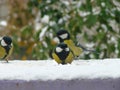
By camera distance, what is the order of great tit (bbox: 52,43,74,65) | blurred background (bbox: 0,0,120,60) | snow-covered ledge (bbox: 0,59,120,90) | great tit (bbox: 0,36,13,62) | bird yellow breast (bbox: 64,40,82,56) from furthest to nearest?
blurred background (bbox: 0,0,120,60) < bird yellow breast (bbox: 64,40,82,56) < great tit (bbox: 0,36,13,62) < great tit (bbox: 52,43,74,65) < snow-covered ledge (bbox: 0,59,120,90)

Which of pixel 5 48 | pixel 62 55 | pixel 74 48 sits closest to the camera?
pixel 62 55

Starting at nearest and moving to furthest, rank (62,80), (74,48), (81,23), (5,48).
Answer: (62,80) → (5,48) → (74,48) → (81,23)

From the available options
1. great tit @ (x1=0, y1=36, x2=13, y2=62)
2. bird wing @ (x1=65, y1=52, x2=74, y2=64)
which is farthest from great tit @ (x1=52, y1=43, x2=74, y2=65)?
great tit @ (x1=0, y1=36, x2=13, y2=62)

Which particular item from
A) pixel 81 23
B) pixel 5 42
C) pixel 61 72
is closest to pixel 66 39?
pixel 5 42

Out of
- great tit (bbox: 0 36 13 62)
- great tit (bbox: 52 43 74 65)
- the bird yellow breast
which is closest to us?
great tit (bbox: 52 43 74 65)

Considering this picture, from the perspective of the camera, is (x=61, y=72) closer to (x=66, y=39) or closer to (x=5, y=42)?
(x=5, y=42)

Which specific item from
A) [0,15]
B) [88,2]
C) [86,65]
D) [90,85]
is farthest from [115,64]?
[0,15]

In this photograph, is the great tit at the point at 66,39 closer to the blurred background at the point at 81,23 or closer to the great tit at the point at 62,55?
the great tit at the point at 62,55

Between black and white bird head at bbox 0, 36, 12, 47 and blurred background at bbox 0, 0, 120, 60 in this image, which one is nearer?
black and white bird head at bbox 0, 36, 12, 47

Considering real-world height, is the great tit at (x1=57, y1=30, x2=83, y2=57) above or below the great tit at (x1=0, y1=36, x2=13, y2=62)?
below

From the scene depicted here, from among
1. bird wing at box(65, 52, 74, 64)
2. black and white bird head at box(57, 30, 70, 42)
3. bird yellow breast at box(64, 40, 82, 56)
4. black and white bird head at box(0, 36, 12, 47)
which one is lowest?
bird yellow breast at box(64, 40, 82, 56)

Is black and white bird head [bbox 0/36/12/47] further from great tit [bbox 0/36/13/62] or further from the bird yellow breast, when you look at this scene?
the bird yellow breast

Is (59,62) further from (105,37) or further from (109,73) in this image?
(105,37)

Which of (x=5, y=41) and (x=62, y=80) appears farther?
(x=5, y=41)
